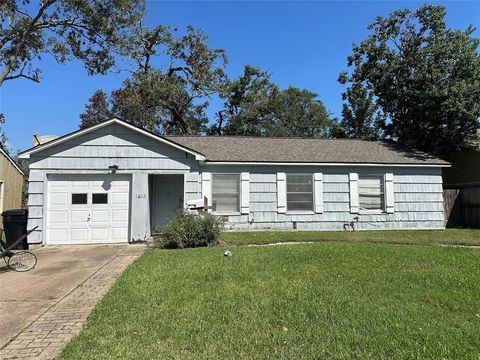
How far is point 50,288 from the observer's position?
6773 mm

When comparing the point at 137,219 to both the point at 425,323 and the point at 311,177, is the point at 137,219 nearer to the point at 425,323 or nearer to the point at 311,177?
the point at 311,177

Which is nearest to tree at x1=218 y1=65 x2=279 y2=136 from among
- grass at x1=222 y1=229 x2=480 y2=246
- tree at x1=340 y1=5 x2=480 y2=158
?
tree at x1=340 y1=5 x2=480 y2=158

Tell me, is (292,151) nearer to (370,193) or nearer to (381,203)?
(370,193)

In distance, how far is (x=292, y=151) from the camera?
1609 cm

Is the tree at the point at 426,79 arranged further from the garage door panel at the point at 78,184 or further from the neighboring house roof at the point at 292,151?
the garage door panel at the point at 78,184

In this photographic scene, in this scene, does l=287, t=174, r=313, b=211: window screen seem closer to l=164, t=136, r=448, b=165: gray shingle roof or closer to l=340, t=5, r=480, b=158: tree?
l=164, t=136, r=448, b=165: gray shingle roof

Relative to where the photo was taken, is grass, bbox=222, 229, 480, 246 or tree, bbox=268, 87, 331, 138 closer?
grass, bbox=222, 229, 480, 246

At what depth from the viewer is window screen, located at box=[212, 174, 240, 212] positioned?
14445 millimetres

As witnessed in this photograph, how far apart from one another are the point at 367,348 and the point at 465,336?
3.80ft

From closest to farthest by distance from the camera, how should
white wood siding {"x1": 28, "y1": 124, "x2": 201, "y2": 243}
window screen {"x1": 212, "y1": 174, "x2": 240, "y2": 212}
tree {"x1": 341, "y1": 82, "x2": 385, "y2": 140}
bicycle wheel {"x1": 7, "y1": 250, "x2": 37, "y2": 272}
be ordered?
bicycle wheel {"x1": 7, "y1": 250, "x2": 37, "y2": 272}
white wood siding {"x1": 28, "y1": 124, "x2": 201, "y2": 243}
window screen {"x1": 212, "y1": 174, "x2": 240, "y2": 212}
tree {"x1": 341, "y1": 82, "x2": 385, "y2": 140}

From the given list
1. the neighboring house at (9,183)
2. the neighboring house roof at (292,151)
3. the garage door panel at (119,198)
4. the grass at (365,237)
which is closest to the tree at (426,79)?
the neighboring house roof at (292,151)

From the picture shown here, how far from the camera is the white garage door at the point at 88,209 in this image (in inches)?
495

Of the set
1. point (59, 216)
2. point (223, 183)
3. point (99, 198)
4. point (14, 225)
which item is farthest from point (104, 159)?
point (223, 183)

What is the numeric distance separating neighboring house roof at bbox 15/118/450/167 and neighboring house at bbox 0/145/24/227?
26.4 ft
